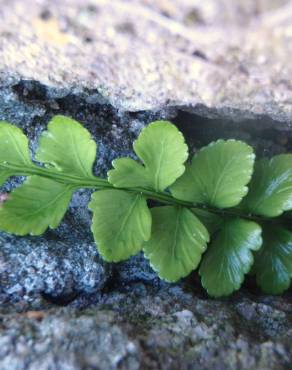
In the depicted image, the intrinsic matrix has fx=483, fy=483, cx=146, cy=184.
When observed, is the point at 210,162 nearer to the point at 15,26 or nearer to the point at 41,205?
the point at 41,205

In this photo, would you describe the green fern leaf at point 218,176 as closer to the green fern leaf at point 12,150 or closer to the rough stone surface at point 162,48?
the rough stone surface at point 162,48

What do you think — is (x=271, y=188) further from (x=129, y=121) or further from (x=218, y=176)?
(x=129, y=121)

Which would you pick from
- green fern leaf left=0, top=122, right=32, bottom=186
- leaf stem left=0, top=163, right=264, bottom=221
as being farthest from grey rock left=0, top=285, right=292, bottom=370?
green fern leaf left=0, top=122, right=32, bottom=186

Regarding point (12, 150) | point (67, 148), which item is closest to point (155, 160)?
point (67, 148)

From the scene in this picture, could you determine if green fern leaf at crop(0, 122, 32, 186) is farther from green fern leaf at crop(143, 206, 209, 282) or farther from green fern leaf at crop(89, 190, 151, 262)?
green fern leaf at crop(143, 206, 209, 282)

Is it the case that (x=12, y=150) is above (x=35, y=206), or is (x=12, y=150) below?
above

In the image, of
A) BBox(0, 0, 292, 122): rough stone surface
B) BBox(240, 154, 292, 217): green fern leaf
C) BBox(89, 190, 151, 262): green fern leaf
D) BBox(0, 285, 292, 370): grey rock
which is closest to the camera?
BBox(0, 0, 292, 122): rough stone surface
